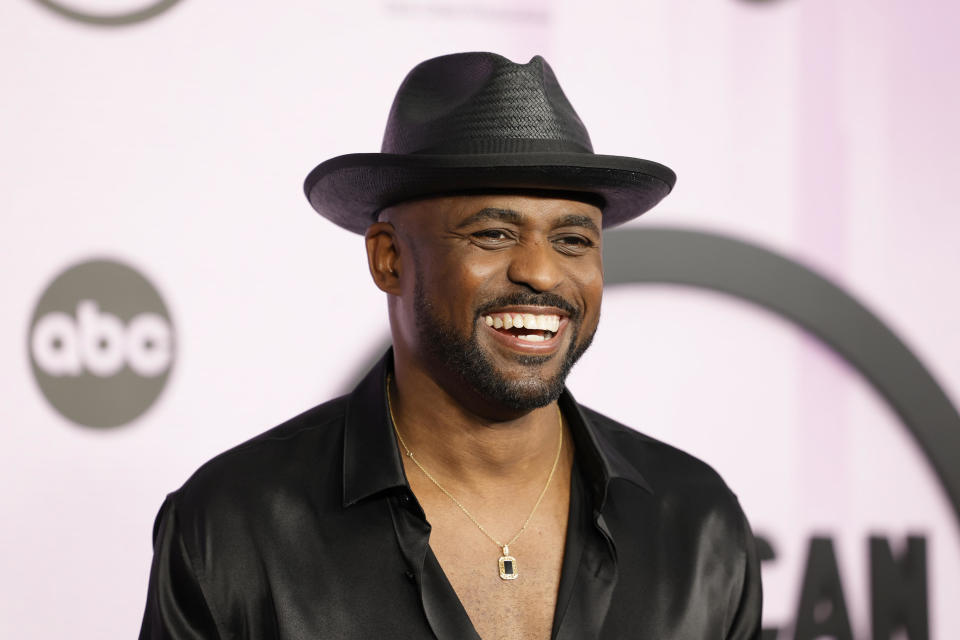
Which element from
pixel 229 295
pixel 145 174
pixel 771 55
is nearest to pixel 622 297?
pixel 771 55

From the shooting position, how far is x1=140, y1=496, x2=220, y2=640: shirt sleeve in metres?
1.87

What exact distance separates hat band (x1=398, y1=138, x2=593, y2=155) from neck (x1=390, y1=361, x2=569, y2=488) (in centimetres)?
39

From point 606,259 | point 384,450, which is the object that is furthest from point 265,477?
point 606,259

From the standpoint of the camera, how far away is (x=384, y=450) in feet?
6.46

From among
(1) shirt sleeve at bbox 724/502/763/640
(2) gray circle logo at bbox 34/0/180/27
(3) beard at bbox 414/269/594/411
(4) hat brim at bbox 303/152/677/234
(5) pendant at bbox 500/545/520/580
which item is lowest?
(1) shirt sleeve at bbox 724/502/763/640

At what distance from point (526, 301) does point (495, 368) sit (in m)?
0.13

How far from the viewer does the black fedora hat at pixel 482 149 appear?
1816 millimetres

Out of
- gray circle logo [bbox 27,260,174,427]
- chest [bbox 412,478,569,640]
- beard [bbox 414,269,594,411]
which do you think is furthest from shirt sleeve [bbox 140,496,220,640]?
gray circle logo [bbox 27,260,174,427]

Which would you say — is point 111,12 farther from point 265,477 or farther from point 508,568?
point 508,568

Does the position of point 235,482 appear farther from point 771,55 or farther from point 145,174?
point 771,55

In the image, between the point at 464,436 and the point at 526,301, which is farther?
the point at 464,436

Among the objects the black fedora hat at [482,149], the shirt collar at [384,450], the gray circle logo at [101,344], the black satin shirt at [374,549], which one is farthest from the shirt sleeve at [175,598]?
the gray circle logo at [101,344]

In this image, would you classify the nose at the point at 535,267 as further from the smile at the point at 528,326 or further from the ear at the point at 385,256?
the ear at the point at 385,256

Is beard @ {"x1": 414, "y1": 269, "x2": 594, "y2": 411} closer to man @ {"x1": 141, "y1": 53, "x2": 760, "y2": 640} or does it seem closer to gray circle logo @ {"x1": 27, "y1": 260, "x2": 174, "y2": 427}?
man @ {"x1": 141, "y1": 53, "x2": 760, "y2": 640}
